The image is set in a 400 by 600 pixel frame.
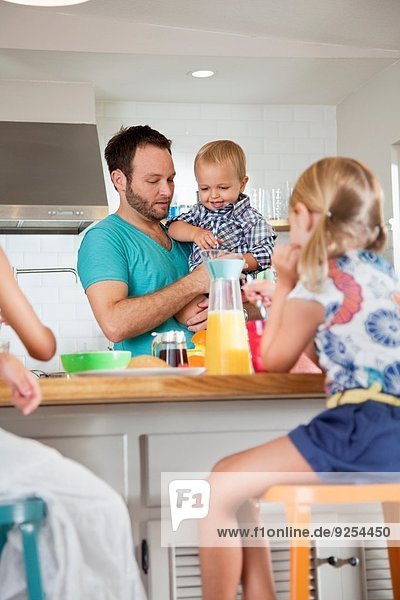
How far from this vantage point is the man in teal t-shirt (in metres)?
3.13

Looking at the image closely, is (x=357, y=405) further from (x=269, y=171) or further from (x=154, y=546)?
(x=269, y=171)

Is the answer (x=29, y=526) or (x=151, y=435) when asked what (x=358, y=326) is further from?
(x=29, y=526)

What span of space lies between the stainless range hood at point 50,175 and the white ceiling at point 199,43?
14.4 inches

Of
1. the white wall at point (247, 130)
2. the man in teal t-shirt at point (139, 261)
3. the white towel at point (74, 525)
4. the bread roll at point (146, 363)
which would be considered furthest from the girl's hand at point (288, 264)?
the white wall at point (247, 130)

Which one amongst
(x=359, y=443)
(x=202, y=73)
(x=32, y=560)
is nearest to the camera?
(x=32, y=560)

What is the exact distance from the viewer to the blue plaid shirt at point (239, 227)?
3.55m

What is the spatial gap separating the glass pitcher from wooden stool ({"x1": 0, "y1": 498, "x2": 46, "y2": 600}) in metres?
0.62

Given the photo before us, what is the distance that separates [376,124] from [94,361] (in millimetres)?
3946

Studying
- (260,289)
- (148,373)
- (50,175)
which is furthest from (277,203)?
(148,373)

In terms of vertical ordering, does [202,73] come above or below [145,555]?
above

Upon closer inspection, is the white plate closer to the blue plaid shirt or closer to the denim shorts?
the denim shorts

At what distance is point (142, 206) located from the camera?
338 centimetres

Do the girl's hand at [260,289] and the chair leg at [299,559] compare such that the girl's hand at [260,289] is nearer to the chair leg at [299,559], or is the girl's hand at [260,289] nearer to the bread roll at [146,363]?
the bread roll at [146,363]

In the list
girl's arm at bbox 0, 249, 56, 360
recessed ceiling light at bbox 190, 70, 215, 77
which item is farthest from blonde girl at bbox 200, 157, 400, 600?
recessed ceiling light at bbox 190, 70, 215, 77
